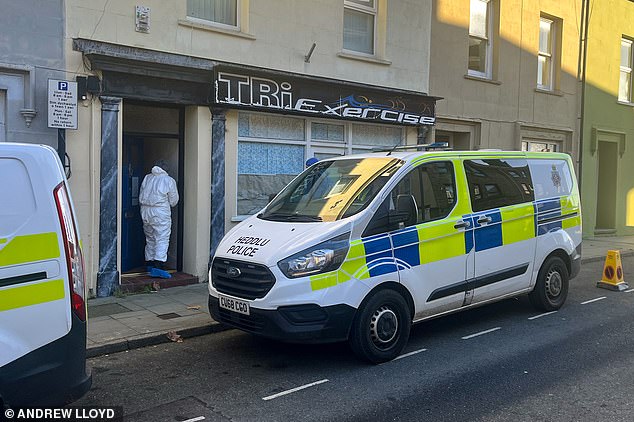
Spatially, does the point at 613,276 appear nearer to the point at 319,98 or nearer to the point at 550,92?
the point at 319,98

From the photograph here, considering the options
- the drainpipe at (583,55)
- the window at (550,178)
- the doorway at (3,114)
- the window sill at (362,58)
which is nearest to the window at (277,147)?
the window sill at (362,58)

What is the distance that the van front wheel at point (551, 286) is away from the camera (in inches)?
304

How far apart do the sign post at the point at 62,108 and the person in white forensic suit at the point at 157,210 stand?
1551 mm

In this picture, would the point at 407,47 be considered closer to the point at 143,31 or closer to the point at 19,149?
the point at 143,31

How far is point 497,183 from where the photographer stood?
7117mm

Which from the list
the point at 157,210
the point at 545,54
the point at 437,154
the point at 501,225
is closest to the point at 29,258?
the point at 437,154

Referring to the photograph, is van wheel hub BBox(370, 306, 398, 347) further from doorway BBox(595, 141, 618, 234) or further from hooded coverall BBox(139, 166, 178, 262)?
doorway BBox(595, 141, 618, 234)

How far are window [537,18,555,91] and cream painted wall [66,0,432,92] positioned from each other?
4.97 meters

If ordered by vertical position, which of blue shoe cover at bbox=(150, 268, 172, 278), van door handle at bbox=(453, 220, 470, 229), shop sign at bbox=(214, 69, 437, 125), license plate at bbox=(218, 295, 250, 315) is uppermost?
shop sign at bbox=(214, 69, 437, 125)

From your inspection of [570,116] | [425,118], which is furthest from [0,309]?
[570,116]

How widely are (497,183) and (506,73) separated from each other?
843 centimetres

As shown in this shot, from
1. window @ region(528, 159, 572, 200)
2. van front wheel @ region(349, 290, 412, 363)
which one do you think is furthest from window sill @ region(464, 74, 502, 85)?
van front wheel @ region(349, 290, 412, 363)

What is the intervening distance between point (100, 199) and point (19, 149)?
4.89m

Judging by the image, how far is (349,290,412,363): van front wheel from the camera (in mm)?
5582
